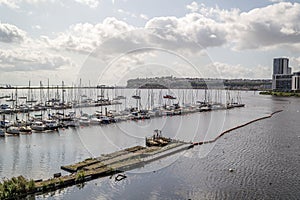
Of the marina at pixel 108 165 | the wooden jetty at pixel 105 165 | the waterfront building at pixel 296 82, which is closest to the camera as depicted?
the marina at pixel 108 165

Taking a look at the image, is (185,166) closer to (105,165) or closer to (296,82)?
(105,165)

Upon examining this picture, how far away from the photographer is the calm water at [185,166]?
8227 millimetres

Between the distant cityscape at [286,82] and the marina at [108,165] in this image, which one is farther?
the distant cityscape at [286,82]

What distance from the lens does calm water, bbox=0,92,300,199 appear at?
8227mm

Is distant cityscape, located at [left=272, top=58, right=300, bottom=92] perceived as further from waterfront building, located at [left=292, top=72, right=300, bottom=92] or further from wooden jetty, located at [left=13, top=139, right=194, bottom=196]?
wooden jetty, located at [left=13, top=139, right=194, bottom=196]

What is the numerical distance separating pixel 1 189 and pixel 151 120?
16792 millimetres

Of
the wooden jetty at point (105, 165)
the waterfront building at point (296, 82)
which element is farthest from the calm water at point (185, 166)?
the waterfront building at point (296, 82)

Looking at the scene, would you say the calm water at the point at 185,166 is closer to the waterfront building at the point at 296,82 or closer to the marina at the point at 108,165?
the marina at the point at 108,165

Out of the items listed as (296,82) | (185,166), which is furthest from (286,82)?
(185,166)

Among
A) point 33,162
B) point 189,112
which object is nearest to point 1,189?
point 33,162

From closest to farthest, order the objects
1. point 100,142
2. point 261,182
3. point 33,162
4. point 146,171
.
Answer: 1. point 261,182
2. point 146,171
3. point 33,162
4. point 100,142

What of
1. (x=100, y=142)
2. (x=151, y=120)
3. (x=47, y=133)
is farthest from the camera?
(x=151, y=120)

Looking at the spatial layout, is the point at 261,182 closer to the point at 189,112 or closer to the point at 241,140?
the point at 241,140

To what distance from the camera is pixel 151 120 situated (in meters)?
23.6
